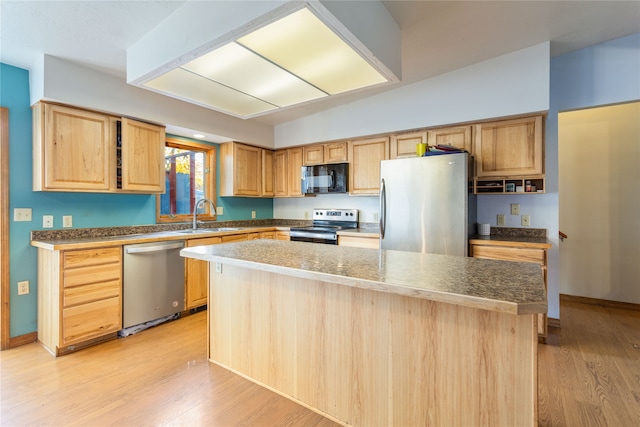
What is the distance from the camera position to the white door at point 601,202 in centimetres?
349

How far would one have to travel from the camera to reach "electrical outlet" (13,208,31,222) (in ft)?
8.31

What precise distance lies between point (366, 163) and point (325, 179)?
23.4 inches

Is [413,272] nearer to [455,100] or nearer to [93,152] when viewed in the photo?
[455,100]

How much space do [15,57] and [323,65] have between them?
8.54 feet

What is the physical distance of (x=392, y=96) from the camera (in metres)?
3.56

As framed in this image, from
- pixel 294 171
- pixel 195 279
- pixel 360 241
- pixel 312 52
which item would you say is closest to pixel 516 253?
pixel 360 241

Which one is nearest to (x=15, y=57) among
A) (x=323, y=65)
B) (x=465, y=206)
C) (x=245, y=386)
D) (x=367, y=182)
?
(x=323, y=65)

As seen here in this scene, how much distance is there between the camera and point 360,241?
3562 millimetres

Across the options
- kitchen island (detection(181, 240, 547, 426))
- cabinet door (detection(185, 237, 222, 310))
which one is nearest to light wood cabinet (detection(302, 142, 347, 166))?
cabinet door (detection(185, 237, 222, 310))

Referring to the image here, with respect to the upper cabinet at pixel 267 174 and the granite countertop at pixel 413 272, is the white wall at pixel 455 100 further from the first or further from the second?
the granite countertop at pixel 413 272

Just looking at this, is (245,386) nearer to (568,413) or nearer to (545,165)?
(568,413)

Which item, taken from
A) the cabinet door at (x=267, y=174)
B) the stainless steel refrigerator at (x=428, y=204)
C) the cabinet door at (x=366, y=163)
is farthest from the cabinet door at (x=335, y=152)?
the cabinet door at (x=267, y=174)

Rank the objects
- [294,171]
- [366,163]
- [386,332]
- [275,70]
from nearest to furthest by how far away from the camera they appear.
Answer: [386,332]
[275,70]
[366,163]
[294,171]

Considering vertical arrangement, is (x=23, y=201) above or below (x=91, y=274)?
above
